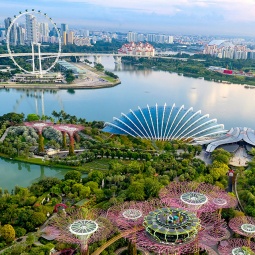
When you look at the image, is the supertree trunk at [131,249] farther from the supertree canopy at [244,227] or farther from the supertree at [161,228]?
the supertree canopy at [244,227]

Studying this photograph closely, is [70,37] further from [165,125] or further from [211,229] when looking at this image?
[211,229]

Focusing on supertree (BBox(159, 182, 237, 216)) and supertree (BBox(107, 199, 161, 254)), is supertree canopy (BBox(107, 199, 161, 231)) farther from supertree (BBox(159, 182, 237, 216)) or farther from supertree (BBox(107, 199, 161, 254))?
supertree (BBox(159, 182, 237, 216))

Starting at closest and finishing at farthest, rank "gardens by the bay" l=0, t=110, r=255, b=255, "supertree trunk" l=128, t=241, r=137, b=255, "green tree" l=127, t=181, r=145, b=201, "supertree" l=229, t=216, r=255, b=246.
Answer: "gardens by the bay" l=0, t=110, r=255, b=255 < "supertree" l=229, t=216, r=255, b=246 < "supertree trunk" l=128, t=241, r=137, b=255 < "green tree" l=127, t=181, r=145, b=201

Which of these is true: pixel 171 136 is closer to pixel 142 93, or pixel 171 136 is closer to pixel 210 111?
pixel 210 111

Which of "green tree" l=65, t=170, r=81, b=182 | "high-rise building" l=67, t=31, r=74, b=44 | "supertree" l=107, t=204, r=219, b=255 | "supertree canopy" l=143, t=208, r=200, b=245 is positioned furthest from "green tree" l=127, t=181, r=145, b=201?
"high-rise building" l=67, t=31, r=74, b=44

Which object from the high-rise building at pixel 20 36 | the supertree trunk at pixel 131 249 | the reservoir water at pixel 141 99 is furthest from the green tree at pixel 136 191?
the high-rise building at pixel 20 36

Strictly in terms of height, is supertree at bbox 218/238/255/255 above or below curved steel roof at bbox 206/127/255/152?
above
